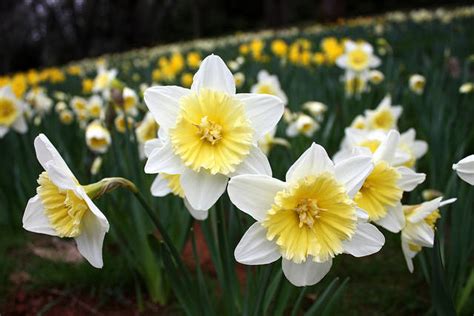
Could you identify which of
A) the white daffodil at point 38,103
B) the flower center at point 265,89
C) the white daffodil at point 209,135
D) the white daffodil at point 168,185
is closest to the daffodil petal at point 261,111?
the white daffodil at point 209,135

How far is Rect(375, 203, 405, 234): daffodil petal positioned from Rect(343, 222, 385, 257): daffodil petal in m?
0.17

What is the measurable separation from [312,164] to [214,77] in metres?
0.31

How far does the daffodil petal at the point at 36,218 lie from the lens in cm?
105

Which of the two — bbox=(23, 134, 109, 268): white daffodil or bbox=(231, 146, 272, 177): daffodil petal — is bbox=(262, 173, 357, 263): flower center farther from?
bbox=(23, 134, 109, 268): white daffodil

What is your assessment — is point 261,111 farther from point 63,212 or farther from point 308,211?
point 63,212

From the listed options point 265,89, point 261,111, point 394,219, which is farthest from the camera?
point 265,89

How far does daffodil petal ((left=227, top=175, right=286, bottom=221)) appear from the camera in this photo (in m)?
0.94

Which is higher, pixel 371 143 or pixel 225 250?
pixel 371 143

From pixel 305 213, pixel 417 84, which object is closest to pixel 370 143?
pixel 305 213

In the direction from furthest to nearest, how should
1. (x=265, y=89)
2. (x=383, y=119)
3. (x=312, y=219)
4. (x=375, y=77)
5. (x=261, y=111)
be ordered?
(x=375, y=77) → (x=265, y=89) → (x=383, y=119) → (x=261, y=111) → (x=312, y=219)

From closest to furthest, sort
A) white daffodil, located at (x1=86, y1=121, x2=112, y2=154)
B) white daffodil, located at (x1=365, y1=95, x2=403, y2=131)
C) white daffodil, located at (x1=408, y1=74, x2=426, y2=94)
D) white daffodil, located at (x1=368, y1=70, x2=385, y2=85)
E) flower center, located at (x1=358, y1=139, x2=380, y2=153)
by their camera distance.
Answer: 1. flower center, located at (x1=358, y1=139, x2=380, y2=153)
2. white daffodil, located at (x1=365, y1=95, x2=403, y2=131)
3. white daffodil, located at (x1=86, y1=121, x2=112, y2=154)
4. white daffodil, located at (x1=408, y1=74, x2=426, y2=94)
5. white daffodil, located at (x1=368, y1=70, x2=385, y2=85)

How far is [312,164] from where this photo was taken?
95cm

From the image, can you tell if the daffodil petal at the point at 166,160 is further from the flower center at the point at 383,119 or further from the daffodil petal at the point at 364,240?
the flower center at the point at 383,119

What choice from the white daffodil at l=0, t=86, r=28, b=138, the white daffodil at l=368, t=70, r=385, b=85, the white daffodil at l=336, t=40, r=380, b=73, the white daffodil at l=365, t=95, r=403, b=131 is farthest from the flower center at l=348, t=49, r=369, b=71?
the white daffodil at l=0, t=86, r=28, b=138
